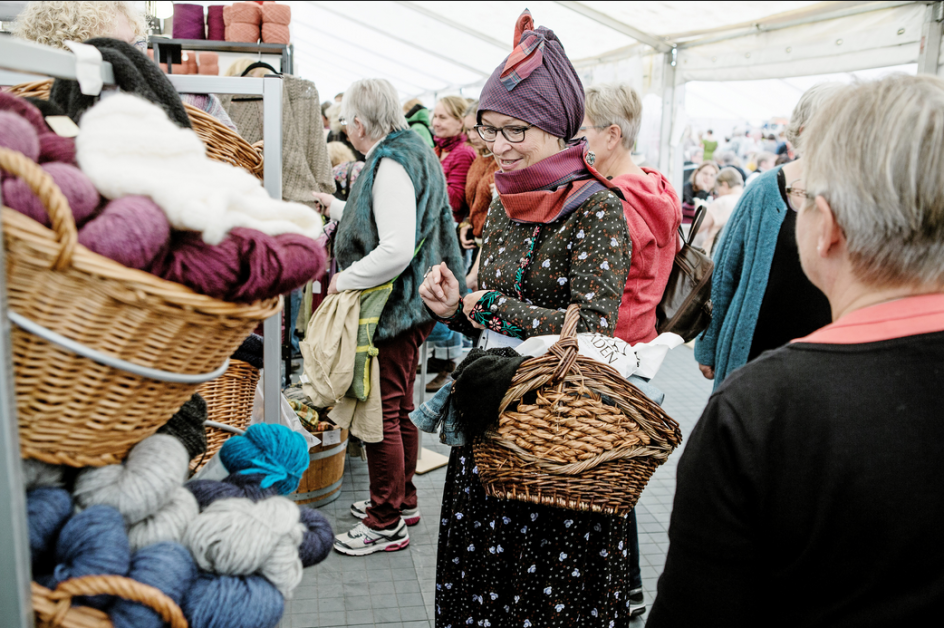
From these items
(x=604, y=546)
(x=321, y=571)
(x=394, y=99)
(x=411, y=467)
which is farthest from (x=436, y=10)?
(x=604, y=546)

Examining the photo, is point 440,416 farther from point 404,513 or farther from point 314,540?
point 404,513

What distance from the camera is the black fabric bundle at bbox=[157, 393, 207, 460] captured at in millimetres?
904

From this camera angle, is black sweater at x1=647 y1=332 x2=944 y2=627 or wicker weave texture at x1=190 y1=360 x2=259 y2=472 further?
wicker weave texture at x1=190 y1=360 x2=259 y2=472

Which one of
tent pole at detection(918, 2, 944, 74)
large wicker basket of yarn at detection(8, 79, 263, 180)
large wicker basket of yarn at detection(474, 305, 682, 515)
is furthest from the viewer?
tent pole at detection(918, 2, 944, 74)

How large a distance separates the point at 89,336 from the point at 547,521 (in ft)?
3.71

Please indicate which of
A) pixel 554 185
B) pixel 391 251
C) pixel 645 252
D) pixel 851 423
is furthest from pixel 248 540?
pixel 391 251

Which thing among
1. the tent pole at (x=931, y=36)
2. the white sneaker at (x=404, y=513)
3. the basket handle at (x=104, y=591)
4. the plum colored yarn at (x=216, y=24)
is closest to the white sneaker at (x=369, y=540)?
the white sneaker at (x=404, y=513)

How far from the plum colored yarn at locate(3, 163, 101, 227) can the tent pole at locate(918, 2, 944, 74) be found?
449 centimetres

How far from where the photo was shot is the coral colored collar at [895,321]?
0.78m

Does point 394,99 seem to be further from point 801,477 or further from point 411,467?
point 801,477

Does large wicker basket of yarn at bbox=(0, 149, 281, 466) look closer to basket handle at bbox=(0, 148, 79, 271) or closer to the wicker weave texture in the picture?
basket handle at bbox=(0, 148, 79, 271)

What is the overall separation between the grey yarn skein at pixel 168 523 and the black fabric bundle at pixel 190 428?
4.9 inches

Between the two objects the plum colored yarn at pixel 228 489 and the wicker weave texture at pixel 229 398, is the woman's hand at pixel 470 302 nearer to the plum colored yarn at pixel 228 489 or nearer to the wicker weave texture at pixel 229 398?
the wicker weave texture at pixel 229 398

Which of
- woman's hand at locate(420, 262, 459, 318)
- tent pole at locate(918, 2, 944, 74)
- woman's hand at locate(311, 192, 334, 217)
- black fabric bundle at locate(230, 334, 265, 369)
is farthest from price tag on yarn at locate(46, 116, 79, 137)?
tent pole at locate(918, 2, 944, 74)
